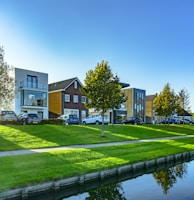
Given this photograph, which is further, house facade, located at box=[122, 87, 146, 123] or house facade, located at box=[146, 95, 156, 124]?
house facade, located at box=[146, 95, 156, 124]

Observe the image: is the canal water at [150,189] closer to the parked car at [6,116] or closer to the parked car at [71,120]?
the parked car at [6,116]

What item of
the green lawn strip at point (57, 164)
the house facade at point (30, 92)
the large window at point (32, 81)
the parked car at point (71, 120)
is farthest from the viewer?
the large window at point (32, 81)

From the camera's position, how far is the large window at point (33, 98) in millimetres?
39625

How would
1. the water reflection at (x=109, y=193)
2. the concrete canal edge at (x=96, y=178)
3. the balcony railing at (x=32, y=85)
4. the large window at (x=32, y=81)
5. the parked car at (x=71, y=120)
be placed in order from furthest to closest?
the large window at (x=32, y=81), the balcony railing at (x=32, y=85), the parked car at (x=71, y=120), the water reflection at (x=109, y=193), the concrete canal edge at (x=96, y=178)

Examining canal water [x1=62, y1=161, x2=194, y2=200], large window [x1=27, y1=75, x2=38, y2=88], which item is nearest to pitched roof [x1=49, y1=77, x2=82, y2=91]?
large window [x1=27, y1=75, x2=38, y2=88]

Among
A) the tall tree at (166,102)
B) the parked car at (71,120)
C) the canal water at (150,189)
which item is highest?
the tall tree at (166,102)

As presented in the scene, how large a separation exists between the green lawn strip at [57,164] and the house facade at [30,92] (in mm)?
26875

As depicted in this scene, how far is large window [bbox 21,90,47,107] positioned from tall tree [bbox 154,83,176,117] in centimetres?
1893

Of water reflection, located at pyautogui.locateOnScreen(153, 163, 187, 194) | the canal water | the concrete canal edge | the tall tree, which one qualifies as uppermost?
the tall tree

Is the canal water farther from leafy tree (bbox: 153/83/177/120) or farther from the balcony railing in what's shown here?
the balcony railing

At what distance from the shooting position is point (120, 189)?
407 inches

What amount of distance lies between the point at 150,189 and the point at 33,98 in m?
33.2

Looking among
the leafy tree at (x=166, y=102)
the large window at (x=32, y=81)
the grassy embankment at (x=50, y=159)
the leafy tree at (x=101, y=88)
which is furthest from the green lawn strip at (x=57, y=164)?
the large window at (x=32, y=81)

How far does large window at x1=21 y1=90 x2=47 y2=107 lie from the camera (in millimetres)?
39625
